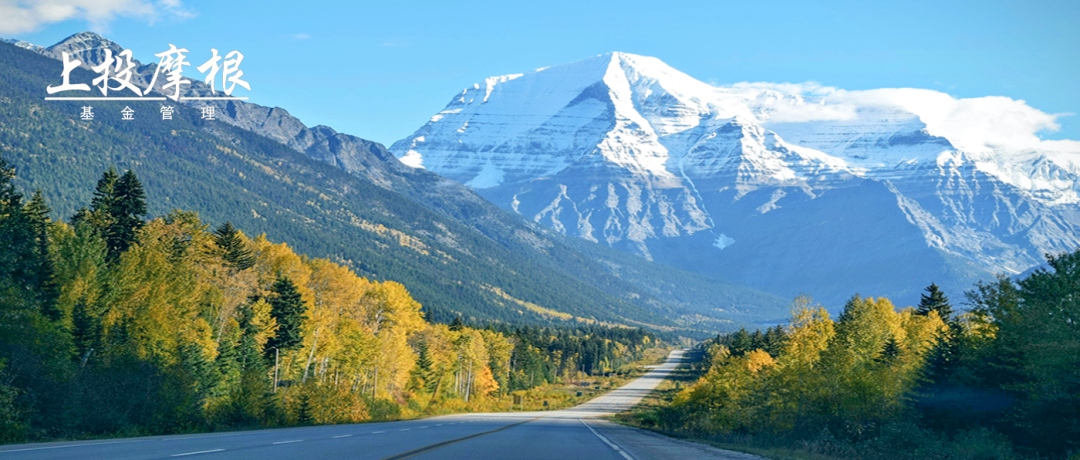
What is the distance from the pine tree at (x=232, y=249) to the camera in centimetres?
6831

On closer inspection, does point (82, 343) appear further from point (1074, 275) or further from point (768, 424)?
point (1074, 275)

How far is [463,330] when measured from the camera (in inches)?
5039

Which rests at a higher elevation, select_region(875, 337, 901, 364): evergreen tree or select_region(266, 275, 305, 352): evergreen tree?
select_region(266, 275, 305, 352): evergreen tree

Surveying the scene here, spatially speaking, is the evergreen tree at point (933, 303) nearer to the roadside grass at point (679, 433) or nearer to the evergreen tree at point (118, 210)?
the roadside grass at point (679, 433)

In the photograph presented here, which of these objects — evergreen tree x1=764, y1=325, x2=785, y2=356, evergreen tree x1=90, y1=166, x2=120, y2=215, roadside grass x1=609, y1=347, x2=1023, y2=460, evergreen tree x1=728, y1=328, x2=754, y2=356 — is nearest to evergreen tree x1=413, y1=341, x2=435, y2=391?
evergreen tree x1=728, y1=328, x2=754, y2=356

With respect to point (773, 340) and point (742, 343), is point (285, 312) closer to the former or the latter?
point (773, 340)

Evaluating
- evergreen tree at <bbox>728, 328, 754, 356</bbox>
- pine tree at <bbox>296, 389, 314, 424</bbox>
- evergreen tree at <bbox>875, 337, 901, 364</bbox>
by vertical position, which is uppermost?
evergreen tree at <bbox>728, 328, 754, 356</bbox>

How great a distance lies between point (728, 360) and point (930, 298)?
87.4 feet

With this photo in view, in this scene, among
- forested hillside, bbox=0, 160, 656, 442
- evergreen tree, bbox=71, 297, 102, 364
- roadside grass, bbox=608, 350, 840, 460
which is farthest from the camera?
evergreen tree, bbox=71, 297, 102, 364

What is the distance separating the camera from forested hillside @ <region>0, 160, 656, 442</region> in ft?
127

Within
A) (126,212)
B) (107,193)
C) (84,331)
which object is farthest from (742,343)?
(84,331)

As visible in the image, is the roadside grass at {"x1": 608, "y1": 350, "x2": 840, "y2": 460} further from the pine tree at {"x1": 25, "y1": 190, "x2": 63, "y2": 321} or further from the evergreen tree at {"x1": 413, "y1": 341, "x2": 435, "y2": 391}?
the pine tree at {"x1": 25, "y1": 190, "x2": 63, "y2": 321}

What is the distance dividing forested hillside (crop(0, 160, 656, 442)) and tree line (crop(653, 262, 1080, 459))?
3014 centimetres

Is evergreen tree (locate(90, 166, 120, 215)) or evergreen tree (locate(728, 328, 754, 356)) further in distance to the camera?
evergreen tree (locate(728, 328, 754, 356))
